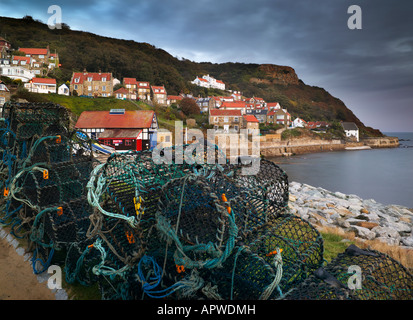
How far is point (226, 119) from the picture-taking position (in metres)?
43.2

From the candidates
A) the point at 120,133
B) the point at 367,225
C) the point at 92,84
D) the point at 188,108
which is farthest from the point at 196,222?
the point at 92,84

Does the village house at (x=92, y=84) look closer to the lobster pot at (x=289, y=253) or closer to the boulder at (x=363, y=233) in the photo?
the boulder at (x=363, y=233)

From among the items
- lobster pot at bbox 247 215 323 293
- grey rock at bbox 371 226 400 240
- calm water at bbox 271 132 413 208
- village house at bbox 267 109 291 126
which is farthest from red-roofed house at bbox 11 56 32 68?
lobster pot at bbox 247 215 323 293

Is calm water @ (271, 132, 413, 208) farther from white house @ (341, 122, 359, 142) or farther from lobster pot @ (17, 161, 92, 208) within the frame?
white house @ (341, 122, 359, 142)

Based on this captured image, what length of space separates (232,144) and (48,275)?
3338cm

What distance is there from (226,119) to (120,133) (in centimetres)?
2408

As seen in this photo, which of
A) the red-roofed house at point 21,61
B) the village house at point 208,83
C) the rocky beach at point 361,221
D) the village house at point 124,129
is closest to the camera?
the rocky beach at point 361,221

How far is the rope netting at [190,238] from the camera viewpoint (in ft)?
7.61

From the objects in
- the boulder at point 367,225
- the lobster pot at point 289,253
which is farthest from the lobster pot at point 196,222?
the boulder at point 367,225

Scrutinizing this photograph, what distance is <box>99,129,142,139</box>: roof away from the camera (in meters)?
21.7

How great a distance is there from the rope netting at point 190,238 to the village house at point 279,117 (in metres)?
53.3

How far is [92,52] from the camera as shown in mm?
67812
